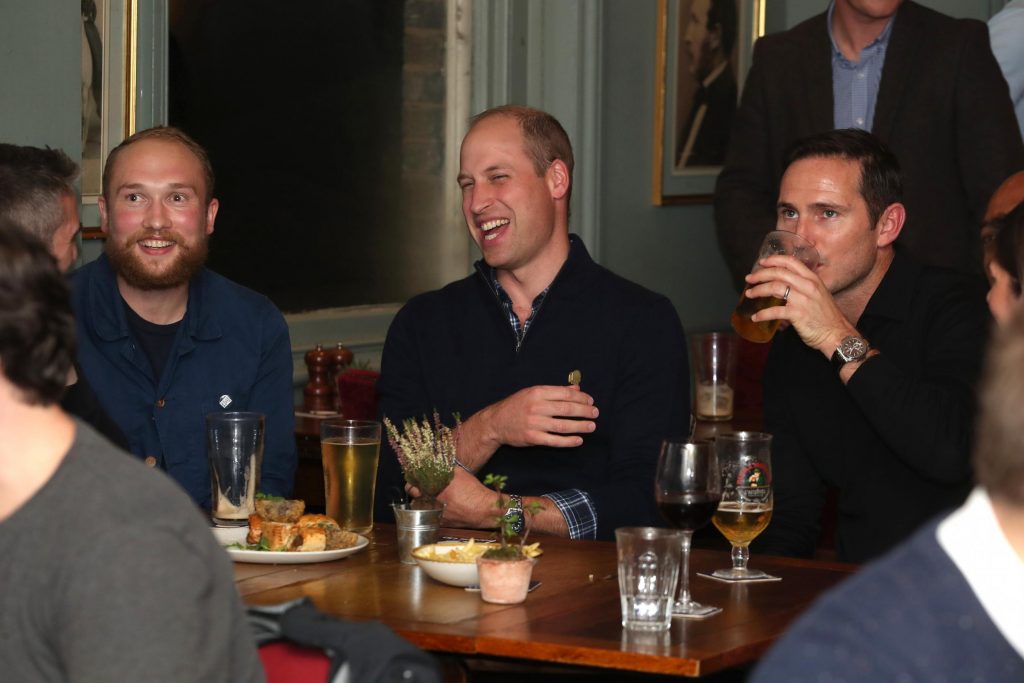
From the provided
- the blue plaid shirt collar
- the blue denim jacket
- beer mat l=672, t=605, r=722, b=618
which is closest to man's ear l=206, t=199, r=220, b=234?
the blue denim jacket

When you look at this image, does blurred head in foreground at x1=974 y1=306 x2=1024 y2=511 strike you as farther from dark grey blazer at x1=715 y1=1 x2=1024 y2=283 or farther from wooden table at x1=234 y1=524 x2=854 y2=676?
dark grey blazer at x1=715 y1=1 x2=1024 y2=283

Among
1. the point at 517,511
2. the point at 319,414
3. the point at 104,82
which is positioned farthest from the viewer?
the point at 319,414

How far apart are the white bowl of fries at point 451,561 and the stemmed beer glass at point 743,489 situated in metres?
0.36

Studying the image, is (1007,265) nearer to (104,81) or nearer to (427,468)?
(427,468)

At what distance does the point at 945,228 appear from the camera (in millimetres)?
4168

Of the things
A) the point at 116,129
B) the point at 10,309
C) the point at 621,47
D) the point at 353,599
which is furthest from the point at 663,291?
the point at 10,309

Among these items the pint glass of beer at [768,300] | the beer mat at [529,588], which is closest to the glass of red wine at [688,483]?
the beer mat at [529,588]

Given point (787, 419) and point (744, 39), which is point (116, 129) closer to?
point (787, 419)

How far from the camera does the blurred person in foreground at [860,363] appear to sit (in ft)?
8.88

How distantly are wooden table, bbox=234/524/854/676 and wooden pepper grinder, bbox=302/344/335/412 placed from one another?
169 cm

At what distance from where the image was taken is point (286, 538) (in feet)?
7.62

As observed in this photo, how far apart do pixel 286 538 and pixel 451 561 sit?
1.02ft

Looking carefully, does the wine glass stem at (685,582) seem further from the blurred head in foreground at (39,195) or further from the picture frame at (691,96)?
the picture frame at (691,96)

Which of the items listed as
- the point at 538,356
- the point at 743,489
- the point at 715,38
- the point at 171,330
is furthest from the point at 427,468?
the point at 715,38
